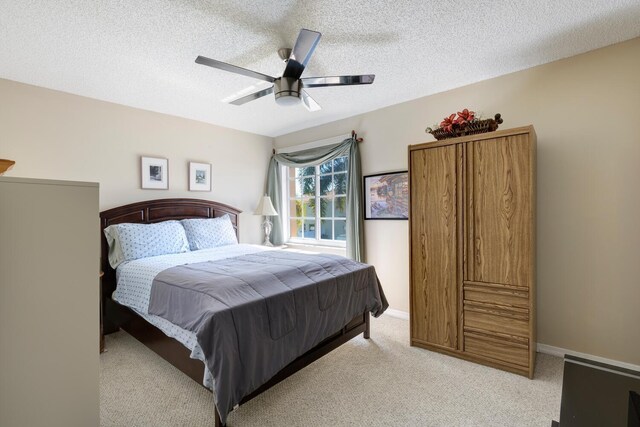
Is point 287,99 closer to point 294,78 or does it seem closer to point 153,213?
point 294,78

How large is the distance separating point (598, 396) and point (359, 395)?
5.01 ft

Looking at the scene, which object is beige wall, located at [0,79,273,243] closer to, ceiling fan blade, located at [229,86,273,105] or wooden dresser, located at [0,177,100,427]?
ceiling fan blade, located at [229,86,273,105]

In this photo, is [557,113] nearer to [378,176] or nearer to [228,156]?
[378,176]

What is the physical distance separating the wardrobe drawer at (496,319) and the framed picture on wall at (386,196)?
130 centimetres

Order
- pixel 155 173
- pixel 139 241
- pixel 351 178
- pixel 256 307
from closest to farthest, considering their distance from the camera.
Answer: pixel 256 307
pixel 139 241
pixel 155 173
pixel 351 178

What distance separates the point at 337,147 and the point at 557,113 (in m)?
2.35

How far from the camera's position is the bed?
1.97 metres

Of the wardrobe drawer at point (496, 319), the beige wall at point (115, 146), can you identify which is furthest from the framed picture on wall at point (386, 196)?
the beige wall at point (115, 146)

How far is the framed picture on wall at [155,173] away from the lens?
12.1 feet

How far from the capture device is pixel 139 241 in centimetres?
314

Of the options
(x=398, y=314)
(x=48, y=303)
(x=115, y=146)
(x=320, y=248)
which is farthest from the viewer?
(x=320, y=248)

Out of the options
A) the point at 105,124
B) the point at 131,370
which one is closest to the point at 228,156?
the point at 105,124

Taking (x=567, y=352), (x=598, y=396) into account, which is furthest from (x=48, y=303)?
(x=567, y=352)

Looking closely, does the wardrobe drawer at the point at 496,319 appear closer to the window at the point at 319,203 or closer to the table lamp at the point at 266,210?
the window at the point at 319,203
